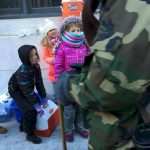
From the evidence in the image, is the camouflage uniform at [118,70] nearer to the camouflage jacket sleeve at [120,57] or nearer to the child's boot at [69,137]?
the camouflage jacket sleeve at [120,57]

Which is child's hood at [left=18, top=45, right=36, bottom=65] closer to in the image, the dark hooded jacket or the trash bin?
the dark hooded jacket

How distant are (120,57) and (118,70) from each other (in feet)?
0.16

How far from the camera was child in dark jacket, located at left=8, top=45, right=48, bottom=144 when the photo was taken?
384 centimetres

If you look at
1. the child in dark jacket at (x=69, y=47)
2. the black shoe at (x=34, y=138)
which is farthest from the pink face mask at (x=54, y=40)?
the black shoe at (x=34, y=138)

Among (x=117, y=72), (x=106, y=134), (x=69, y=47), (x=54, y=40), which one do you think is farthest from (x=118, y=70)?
(x=54, y=40)

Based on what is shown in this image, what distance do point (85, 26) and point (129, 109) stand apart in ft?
1.43

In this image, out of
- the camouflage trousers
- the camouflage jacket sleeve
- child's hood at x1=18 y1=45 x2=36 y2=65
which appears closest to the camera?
the camouflage jacket sleeve

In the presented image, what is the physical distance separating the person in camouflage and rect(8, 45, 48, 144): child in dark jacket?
2.33 meters

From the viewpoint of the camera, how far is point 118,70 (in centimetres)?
135

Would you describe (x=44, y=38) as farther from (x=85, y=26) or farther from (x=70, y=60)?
(x=85, y=26)

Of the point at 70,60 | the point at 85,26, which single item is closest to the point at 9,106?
the point at 70,60

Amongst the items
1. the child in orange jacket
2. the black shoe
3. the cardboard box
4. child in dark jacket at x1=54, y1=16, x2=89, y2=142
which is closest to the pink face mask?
the child in orange jacket

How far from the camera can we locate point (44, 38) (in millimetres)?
4551

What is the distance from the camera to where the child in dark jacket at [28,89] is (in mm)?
3840
